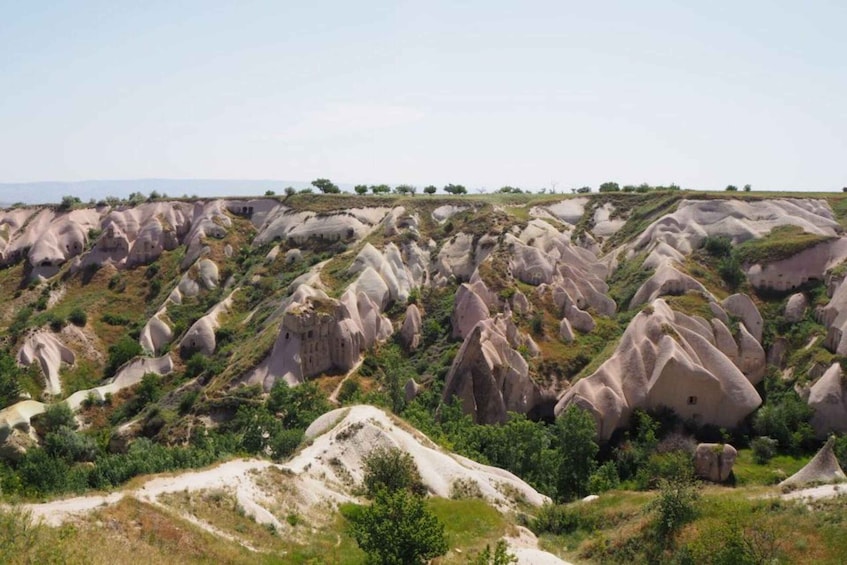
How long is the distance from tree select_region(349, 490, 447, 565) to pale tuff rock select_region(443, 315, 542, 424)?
29835 mm

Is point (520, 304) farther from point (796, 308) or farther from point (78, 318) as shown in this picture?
point (78, 318)

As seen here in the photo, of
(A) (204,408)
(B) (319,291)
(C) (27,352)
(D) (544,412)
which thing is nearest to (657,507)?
(D) (544,412)

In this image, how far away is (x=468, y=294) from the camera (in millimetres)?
64438

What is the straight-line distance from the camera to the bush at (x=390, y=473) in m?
32.7

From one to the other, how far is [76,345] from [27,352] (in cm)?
523

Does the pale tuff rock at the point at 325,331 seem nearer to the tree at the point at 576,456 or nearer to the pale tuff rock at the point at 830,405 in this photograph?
the tree at the point at 576,456

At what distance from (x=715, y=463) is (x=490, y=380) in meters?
17.5

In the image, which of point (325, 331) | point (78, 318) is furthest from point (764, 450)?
point (78, 318)

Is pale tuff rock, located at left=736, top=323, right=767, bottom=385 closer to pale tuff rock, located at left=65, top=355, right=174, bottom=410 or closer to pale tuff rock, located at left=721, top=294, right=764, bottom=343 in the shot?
pale tuff rock, located at left=721, top=294, right=764, bottom=343

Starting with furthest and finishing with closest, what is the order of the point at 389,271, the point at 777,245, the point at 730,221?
the point at 389,271 < the point at 730,221 < the point at 777,245

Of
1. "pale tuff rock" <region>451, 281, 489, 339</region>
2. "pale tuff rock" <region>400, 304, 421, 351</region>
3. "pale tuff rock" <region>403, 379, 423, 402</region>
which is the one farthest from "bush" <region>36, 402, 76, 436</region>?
"pale tuff rock" <region>451, 281, 489, 339</region>

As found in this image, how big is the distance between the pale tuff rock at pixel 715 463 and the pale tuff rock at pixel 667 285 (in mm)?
19847

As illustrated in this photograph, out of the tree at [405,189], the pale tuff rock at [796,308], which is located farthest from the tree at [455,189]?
the pale tuff rock at [796,308]

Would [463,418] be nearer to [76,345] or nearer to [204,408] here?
[204,408]
